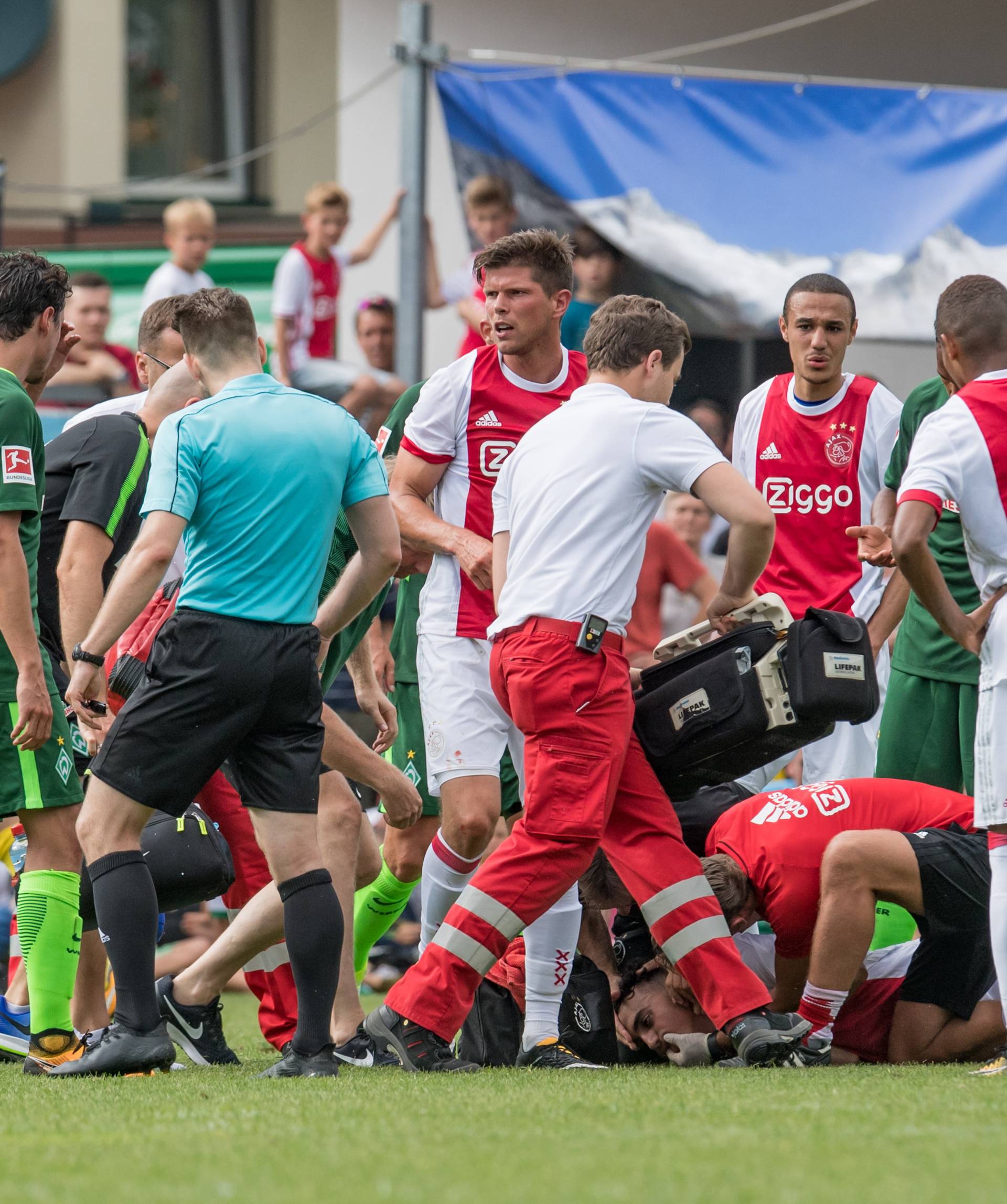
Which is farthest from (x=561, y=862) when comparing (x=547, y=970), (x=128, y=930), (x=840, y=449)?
(x=840, y=449)

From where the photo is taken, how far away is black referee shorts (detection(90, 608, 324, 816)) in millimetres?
4637

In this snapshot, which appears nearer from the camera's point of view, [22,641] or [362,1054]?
[22,641]

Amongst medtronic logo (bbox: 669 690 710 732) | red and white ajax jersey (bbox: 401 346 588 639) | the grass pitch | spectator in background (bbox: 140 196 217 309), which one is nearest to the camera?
the grass pitch

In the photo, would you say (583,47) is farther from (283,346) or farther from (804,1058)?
(804,1058)

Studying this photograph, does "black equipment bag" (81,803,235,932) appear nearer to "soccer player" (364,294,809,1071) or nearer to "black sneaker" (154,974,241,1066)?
"black sneaker" (154,974,241,1066)

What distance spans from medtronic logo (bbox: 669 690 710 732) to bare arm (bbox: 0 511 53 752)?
5.84 ft

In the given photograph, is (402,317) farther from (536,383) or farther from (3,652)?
(3,652)

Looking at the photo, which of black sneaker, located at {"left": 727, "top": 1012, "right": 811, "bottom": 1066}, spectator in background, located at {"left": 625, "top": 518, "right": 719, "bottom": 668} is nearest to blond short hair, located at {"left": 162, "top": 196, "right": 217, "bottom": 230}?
spectator in background, located at {"left": 625, "top": 518, "right": 719, "bottom": 668}

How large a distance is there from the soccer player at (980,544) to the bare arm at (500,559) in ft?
3.86

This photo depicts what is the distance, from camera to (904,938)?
5992mm

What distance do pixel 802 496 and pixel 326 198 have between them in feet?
18.2

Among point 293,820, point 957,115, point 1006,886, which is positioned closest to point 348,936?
point 293,820

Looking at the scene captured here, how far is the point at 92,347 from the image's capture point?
1097 centimetres

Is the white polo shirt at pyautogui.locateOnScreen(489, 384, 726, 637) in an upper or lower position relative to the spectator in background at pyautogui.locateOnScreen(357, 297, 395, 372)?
lower
